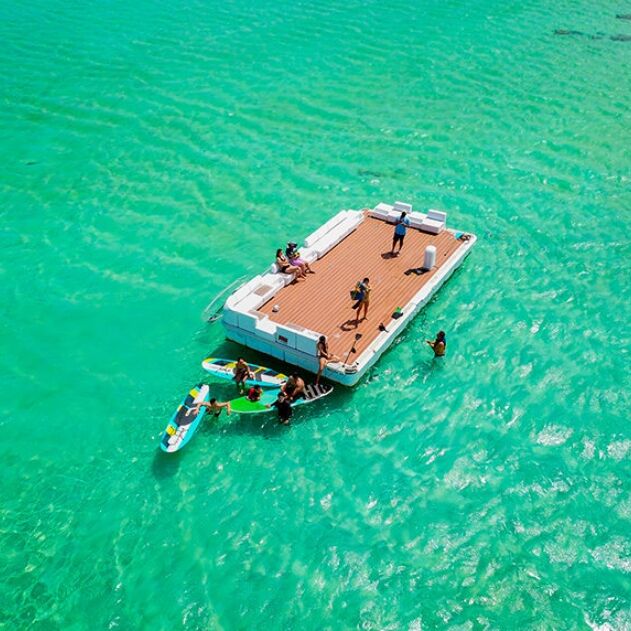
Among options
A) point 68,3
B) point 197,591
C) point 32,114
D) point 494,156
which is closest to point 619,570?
point 197,591

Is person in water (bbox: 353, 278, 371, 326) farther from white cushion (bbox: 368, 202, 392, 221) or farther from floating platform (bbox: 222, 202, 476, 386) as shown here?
white cushion (bbox: 368, 202, 392, 221)

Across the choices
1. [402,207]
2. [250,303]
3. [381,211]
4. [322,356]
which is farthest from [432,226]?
[322,356]

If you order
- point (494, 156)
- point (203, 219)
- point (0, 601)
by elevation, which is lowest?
point (0, 601)

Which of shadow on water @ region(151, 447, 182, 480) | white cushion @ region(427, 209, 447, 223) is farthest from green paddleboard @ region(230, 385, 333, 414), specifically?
white cushion @ region(427, 209, 447, 223)

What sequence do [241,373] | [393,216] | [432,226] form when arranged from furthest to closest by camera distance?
[393,216] < [432,226] < [241,373]

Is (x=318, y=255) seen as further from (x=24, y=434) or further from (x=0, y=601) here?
(x=0, y=601)

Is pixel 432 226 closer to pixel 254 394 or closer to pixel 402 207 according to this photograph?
pixel 402 207
